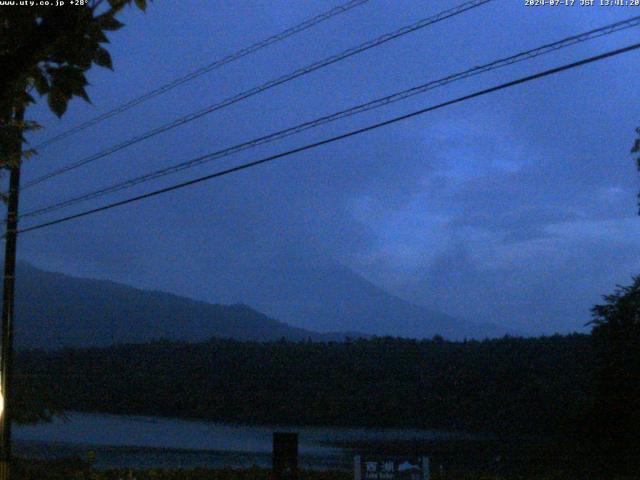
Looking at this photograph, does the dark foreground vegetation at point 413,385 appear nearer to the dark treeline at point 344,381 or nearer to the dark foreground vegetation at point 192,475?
the dark treeline at point 344,381

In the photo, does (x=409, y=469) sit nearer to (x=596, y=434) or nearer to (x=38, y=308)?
(x=596, y=434)

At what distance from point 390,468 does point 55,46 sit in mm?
7585

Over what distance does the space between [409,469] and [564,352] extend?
44.0 meters

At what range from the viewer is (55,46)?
521 cm

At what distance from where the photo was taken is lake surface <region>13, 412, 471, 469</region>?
28594 millimetres

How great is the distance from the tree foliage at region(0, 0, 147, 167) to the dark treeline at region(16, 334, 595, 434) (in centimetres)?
3813

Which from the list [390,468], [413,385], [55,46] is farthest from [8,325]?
[413,385]

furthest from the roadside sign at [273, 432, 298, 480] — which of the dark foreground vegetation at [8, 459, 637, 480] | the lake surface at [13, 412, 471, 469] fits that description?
the lake surface at [13, 412, 471, 469]

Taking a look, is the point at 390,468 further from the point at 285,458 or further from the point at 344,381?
the point at 344,381

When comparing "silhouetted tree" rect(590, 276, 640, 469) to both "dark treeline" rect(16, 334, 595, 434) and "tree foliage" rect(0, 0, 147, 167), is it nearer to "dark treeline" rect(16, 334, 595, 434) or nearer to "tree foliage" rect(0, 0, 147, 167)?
"dark treeline" rect(16, 334, 595, 434)

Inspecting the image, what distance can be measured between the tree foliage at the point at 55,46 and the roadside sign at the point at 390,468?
23.6 ft

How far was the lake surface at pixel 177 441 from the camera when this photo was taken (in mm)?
28594

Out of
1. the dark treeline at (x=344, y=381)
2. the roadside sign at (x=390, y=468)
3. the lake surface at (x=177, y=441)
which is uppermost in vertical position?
the dark treeline at (x=344, y=381)

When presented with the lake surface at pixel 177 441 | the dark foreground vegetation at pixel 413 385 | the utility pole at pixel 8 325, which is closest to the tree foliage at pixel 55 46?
the utility pole at pixel 8 325
